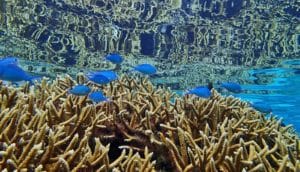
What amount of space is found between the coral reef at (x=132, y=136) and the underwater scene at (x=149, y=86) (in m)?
0.02

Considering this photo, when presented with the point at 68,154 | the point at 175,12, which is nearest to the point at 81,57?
the point at 175,12

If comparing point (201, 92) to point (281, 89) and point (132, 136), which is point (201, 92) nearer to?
point (132, 136)

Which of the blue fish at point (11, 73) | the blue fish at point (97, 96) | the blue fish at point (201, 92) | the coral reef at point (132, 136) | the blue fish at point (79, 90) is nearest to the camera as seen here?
the coral reef at point (132, 136)

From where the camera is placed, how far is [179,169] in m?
3.78

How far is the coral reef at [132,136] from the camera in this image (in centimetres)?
349

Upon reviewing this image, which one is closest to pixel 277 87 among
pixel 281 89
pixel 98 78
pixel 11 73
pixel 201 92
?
pixel 281 89

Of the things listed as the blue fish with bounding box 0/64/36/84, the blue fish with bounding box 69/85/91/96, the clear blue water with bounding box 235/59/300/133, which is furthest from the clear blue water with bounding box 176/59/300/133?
the blue fish with bounding box 0/64/36/84

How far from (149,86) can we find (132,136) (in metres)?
2.16

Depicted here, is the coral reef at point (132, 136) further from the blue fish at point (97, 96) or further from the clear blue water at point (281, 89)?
the clear blue water at point (281, 89)

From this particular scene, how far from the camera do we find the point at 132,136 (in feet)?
15.5

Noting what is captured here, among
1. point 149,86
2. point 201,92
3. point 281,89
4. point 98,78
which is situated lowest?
point 281,89

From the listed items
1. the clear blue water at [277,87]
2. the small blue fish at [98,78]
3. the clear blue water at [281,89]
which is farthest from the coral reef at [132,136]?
the clear blue water at [281,89]

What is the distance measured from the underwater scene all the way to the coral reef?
2 centimetres

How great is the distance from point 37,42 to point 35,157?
13.1 meters
